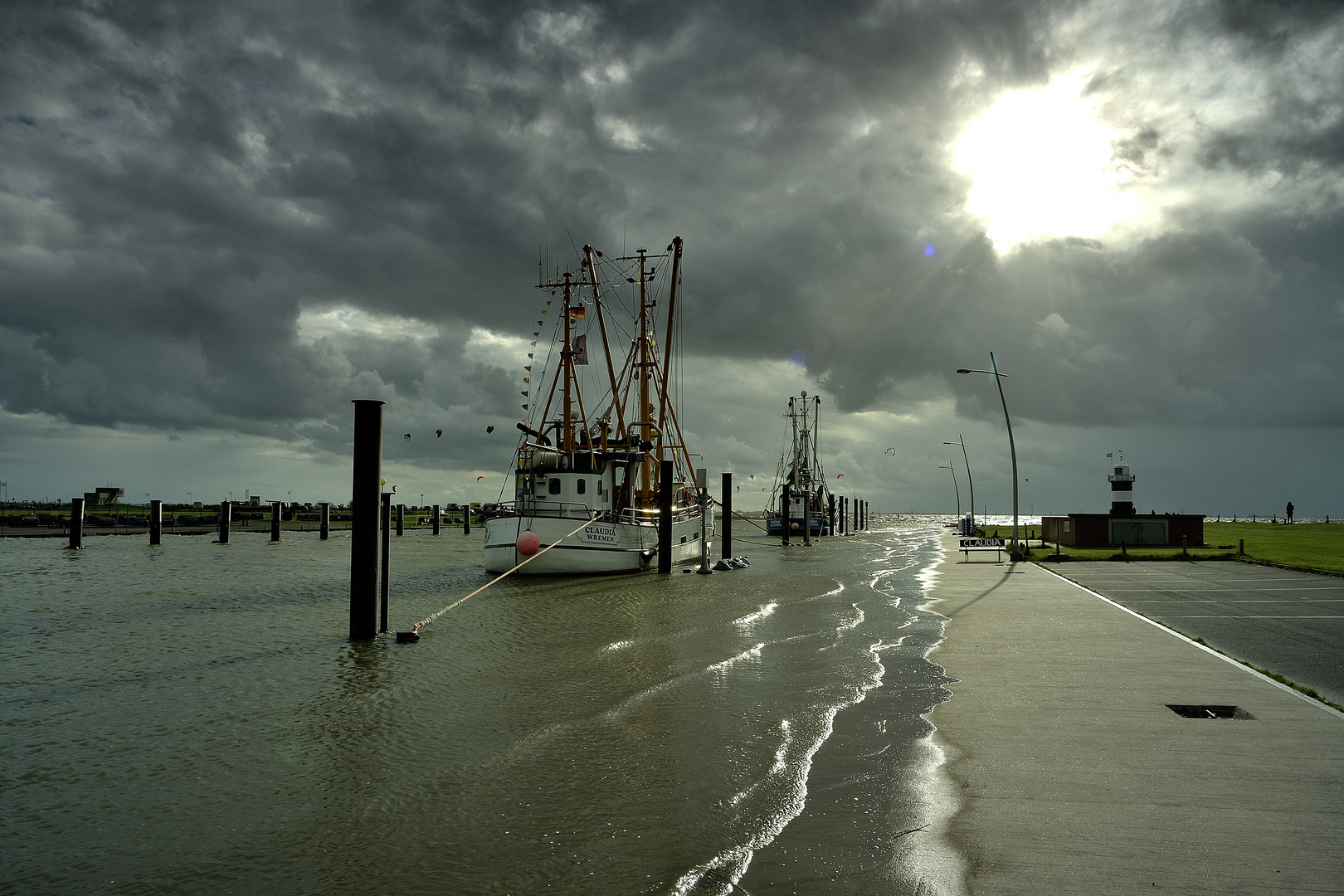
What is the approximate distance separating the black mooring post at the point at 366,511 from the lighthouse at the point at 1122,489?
47.3m

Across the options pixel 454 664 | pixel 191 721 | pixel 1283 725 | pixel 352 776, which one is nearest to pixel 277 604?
pixel 454 664

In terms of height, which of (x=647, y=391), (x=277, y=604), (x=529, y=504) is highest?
(x=647, y=391)

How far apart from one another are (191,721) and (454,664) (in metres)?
4.79

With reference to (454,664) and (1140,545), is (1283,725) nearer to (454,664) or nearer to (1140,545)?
(454,664)

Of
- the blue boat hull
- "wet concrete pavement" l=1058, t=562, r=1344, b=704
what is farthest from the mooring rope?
the blue boat hull

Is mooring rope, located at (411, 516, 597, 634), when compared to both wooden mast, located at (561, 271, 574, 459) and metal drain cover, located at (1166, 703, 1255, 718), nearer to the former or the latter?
wooden mast, located at (561, 271, 574, 459)

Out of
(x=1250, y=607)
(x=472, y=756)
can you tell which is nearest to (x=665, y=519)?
(x=1250, y=607)

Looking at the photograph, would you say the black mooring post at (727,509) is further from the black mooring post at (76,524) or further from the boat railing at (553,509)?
the black mooring post at (76,524)

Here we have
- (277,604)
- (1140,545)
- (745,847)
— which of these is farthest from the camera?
(1140,545)

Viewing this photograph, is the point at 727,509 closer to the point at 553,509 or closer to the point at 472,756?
the point at 553,509

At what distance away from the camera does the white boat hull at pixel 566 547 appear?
3406cm

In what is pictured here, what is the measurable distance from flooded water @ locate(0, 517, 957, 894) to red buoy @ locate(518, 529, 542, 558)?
13.1 meters

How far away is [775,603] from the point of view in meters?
24.1

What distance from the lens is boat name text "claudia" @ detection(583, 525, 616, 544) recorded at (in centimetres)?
3500
